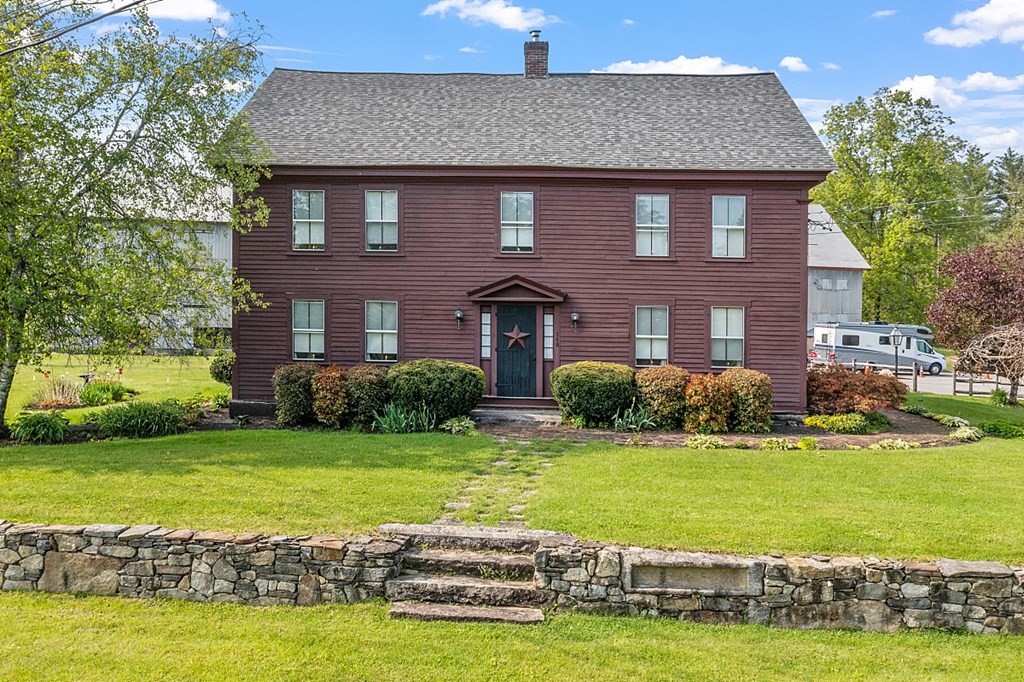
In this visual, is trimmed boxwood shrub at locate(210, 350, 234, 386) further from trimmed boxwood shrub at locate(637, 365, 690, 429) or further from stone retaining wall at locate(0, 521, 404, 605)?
stone retaining wall at locate(0, 521, 404, 605)

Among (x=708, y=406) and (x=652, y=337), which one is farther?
(x=652, y=337)

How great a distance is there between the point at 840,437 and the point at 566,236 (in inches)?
278

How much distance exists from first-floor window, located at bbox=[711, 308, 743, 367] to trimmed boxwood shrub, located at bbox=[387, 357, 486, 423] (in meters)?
5.56

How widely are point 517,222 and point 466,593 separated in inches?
456

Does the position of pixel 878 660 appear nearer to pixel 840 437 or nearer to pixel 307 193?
pixel 840 437

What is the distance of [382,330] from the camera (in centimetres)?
1811

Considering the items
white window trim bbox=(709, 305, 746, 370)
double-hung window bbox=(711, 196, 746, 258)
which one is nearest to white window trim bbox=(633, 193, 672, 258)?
double-hung window bbox=(711, 196, 746, 258)

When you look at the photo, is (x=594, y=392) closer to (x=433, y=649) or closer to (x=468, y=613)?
(x=468, y=613)

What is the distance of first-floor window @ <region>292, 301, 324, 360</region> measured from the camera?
59.6 ft

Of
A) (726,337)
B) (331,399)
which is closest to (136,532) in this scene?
(331,399)


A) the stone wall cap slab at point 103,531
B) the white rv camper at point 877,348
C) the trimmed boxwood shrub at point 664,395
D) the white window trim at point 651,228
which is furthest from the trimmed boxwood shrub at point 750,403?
the white rv camper at point 877,348

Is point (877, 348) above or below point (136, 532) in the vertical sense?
above

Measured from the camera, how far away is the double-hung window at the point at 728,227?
58.0ft

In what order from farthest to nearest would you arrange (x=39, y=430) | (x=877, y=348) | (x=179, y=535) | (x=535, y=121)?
(x=877, y=348), (x=535, y=121), (x=39, y=430), (x=179, y=535)
